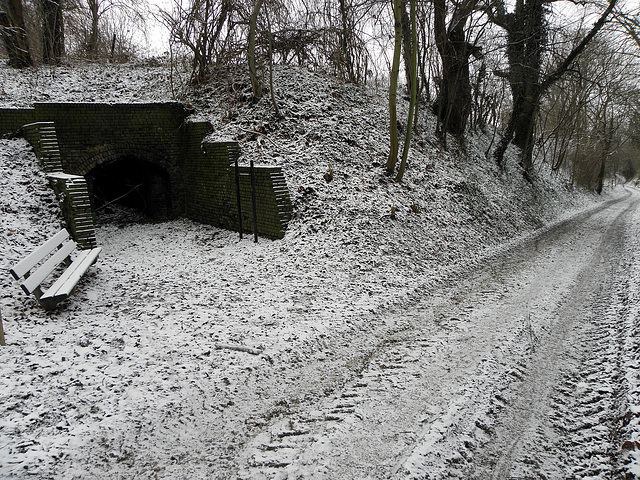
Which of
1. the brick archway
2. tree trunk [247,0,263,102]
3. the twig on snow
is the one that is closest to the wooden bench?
the twig on snow

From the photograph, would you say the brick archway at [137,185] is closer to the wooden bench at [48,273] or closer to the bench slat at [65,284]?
the bench slat at [65,284]

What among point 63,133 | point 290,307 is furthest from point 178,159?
point 290,307

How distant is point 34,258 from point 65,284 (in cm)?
53

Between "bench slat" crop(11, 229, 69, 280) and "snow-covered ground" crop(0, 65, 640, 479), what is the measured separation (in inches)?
24.9

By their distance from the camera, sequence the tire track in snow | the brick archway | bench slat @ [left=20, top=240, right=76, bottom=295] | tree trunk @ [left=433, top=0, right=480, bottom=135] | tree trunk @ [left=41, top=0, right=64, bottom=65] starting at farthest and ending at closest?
tree trunk @ [left=41, top=0, right=64, bottom=65]
tree trunk @ [left=433, top=0, right=480, bottom=135]
the brick archway
bench slat @ [left=20, top=240, right=76, bottom=295]
the tire track in snow

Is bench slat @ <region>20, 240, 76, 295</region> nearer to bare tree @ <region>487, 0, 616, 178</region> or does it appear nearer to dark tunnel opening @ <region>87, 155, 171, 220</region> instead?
dark tunnel opening @ <region>87, 155, 171, 220</region>

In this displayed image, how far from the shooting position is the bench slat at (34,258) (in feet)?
15.5

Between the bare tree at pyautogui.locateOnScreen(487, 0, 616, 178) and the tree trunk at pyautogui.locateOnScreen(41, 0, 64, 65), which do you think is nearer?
the bare tree at pyautogui.locateOnScreen(487, 0, 616, 178)

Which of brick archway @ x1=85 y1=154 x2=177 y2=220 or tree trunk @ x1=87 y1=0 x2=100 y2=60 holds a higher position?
tree trunk @ x1=87 y1=0 x2=100 y2=60

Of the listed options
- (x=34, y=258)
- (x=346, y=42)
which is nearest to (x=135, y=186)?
(x=34, y=258)

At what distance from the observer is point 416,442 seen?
3.22 metres

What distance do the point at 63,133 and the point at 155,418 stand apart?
31.8 feet

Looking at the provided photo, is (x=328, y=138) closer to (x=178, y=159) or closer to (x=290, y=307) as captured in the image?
(x=178, y=159)

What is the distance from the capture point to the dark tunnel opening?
12344mm
